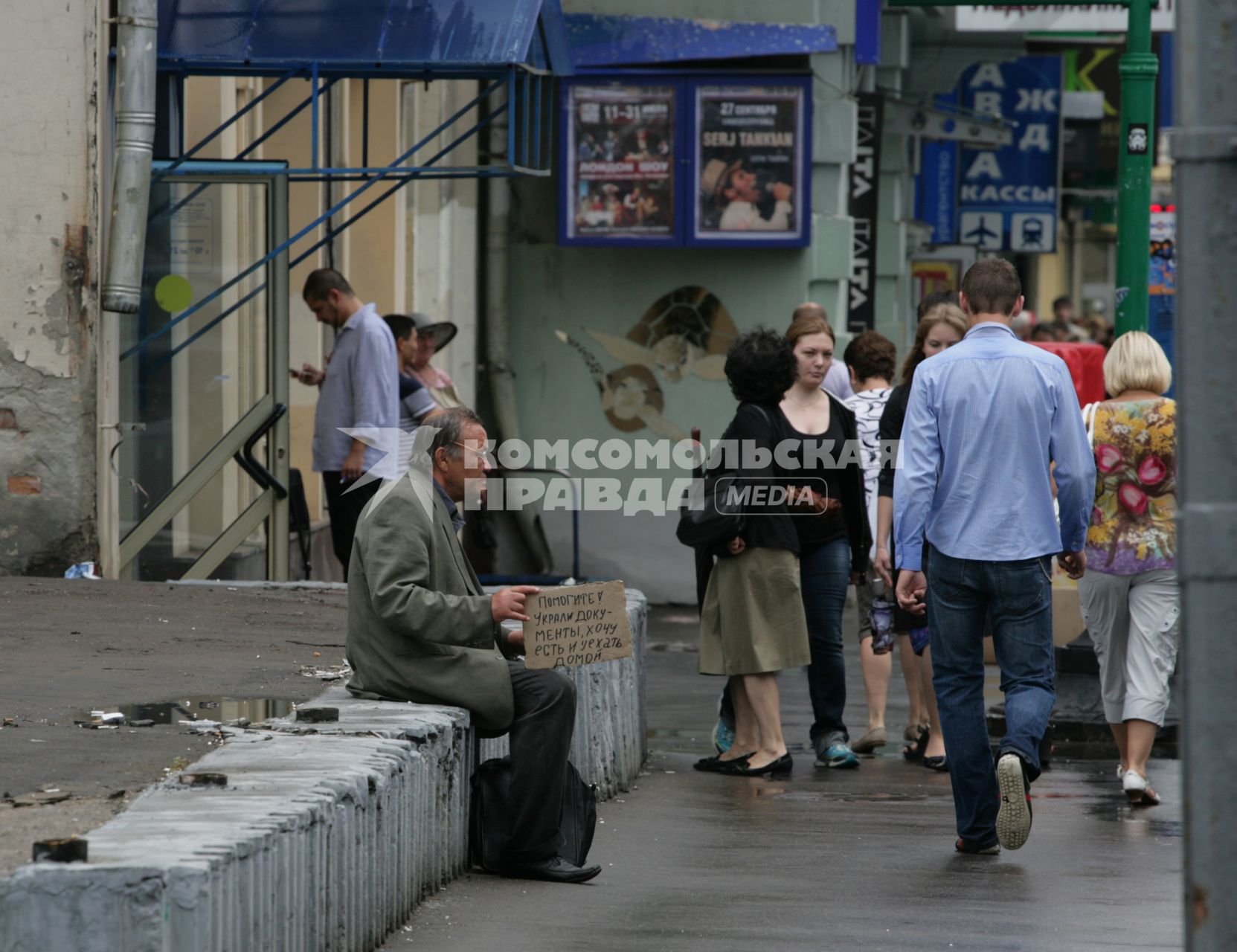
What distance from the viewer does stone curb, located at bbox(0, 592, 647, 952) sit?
334cm

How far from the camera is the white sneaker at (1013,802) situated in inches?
223

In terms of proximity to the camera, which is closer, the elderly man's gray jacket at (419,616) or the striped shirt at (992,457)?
the elderly man's gray jacket at (419,616)

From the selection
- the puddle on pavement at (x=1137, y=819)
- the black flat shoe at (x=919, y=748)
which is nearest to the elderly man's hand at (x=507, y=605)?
the puddle on pavement at (x=1137, y=819)

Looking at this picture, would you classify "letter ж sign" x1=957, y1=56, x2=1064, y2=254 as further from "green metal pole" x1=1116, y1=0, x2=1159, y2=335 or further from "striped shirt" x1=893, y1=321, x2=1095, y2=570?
"striped shirt" x1=893, y1=321, x2=1095, y2=570

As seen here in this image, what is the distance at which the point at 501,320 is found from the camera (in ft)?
45.0

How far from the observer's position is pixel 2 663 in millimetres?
6332

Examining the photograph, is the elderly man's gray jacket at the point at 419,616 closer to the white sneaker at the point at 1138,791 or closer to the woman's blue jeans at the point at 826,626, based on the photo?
the woman's blue jeans at the point at 826,626

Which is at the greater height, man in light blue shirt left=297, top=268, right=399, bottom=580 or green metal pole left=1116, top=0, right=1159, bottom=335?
green metal pole left=1116, top=0, right=1159, bottom=335

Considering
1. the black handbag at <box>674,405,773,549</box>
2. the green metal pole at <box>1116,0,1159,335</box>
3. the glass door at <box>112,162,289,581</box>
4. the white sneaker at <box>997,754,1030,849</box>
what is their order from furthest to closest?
the green metal pole at <box>1116,0,1159,335</box>, the glass door at <box>112,162,289,581</box>, the black handbag at <box>674,405,773,549</box>, the white sneaker at <box>997,754,1030,849</box>

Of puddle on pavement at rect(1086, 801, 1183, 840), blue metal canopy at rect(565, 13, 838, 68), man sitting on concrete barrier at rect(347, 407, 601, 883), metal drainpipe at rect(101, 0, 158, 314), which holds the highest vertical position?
blue metal canopy at rect(565, 13, 838, 68)

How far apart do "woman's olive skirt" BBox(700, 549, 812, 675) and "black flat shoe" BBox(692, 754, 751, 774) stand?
0.36 meters

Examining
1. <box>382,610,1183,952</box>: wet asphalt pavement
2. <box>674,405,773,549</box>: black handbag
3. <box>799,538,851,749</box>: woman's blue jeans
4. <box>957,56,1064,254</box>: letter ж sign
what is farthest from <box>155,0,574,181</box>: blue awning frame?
<box>957,56,1064,254</box>: letter ж sign

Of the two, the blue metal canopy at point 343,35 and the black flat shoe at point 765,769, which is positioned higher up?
the blue metal canopy at point 343,35

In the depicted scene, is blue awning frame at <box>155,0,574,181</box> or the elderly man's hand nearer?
the elderly man's hand
